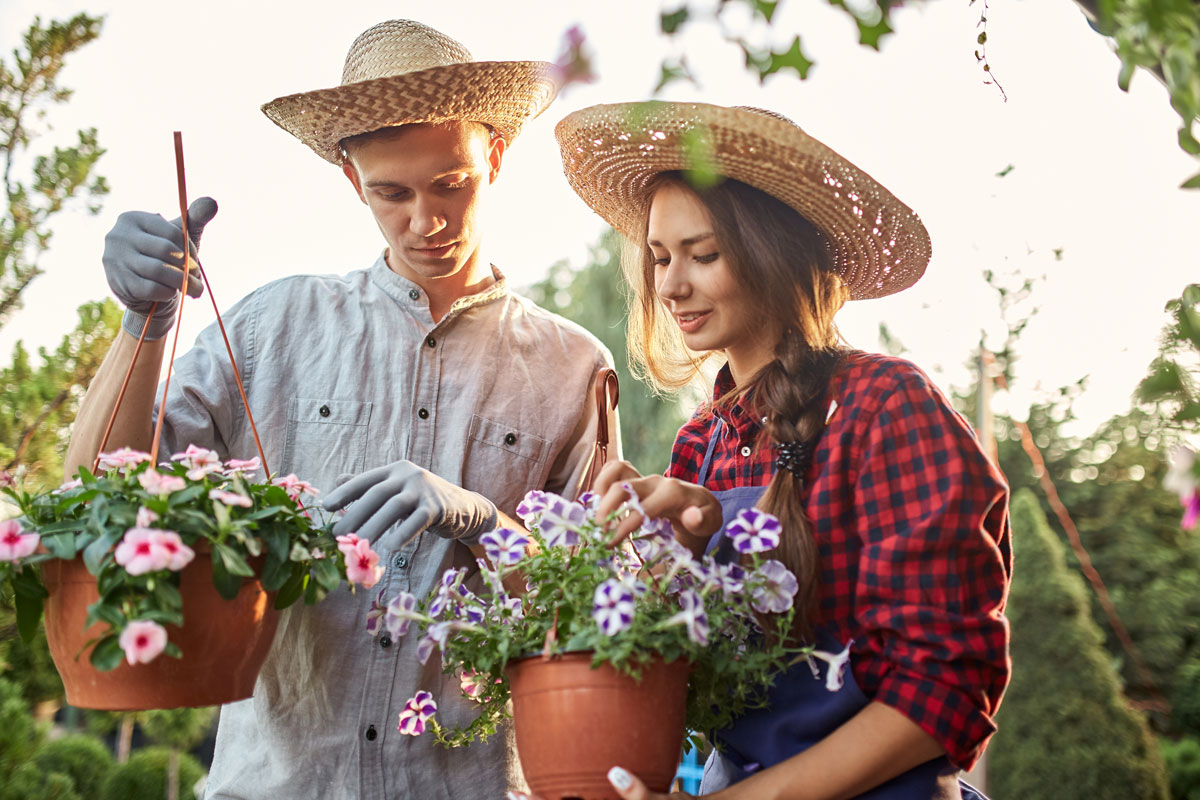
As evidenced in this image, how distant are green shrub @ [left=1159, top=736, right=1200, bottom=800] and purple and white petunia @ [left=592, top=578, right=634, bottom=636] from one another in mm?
9660

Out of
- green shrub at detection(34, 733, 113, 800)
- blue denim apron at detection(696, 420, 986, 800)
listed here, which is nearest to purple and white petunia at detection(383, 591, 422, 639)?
blue denim apron at detection(696, 420, 986, 800)

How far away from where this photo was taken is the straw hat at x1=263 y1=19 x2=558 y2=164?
6.83 feet

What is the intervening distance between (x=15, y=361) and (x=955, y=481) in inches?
149

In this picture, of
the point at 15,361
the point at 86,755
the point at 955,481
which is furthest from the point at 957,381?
the point at 955,481

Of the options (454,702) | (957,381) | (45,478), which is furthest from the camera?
(957,381)

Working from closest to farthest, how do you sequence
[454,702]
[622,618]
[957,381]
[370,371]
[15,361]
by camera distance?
[622,618] → [454,702] → [370,371] → [15,361] → [957,381]

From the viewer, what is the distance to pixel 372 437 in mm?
2166

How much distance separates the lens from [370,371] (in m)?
2.22

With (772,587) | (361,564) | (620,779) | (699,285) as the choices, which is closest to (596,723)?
(620,779)

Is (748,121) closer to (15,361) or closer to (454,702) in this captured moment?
(454,702)

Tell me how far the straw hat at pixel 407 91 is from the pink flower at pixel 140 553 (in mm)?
1138

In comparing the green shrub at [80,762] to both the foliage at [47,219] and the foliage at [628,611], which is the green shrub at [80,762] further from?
the foliage at [628,611]

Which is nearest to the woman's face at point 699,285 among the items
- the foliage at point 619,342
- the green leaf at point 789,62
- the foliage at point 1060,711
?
the green leaf at point 789,62

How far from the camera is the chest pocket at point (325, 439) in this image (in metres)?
2.14
